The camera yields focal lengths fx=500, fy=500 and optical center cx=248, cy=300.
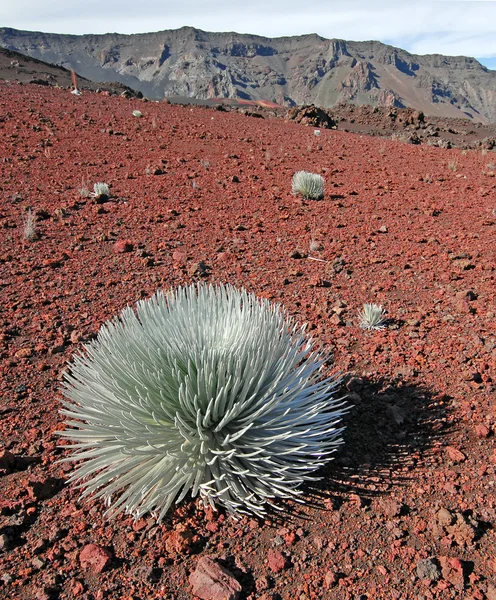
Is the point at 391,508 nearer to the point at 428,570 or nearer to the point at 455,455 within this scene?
the point at 428,570

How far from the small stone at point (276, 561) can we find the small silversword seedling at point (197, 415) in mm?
155

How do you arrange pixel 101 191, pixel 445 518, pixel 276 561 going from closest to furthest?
pixel 276 561, pixel 445 518, pixel 101 191

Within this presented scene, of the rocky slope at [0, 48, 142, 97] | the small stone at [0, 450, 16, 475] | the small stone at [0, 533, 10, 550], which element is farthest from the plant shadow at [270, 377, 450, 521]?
the rocky slope at [0, 48, 142, 97]

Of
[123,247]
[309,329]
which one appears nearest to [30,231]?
[123,247]

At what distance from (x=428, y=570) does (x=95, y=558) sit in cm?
98

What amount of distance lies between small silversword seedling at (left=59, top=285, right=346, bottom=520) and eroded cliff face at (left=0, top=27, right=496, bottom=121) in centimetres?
10719

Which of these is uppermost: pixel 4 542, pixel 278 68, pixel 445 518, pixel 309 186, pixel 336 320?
pixel 278 68

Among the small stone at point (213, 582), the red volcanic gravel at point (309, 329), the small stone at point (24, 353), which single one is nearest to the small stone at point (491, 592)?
the red volcanic gravel at point (309, 329)

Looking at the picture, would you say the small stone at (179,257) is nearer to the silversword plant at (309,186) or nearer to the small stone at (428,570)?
the silversword plant at (309,186)

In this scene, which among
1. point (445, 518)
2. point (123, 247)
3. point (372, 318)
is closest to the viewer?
point (445, 518)

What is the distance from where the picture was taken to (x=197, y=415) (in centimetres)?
158

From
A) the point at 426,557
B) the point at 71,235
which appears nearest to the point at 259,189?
the point at 71,235

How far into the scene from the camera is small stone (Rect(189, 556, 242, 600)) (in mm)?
1382

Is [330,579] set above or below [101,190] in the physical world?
below
